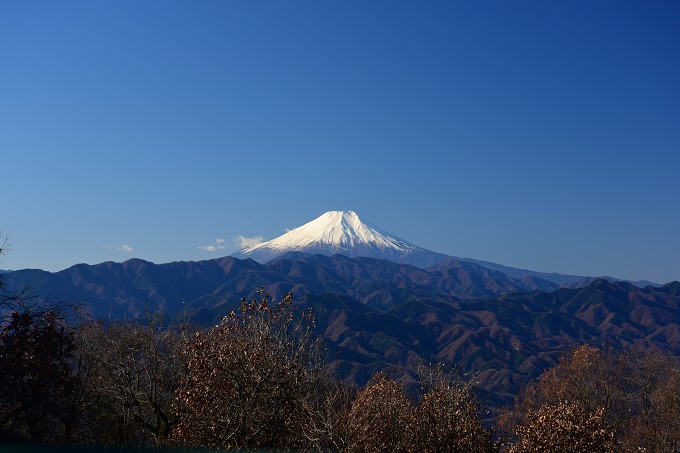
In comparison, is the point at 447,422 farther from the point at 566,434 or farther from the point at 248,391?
the point at 248,391

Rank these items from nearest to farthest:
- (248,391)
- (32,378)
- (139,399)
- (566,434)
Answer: (248,391), (32,378), (566,434), (139,399)

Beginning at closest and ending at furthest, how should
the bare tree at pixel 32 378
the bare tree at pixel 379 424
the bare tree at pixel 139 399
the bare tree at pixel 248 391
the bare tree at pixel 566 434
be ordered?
the bare tree at pixel 379 424 → the bare tree at pixel 248 391 → the bare tree at pixel 32 378 → the bare tree at pixel 566 434 → the bare tree at pixel 139 399

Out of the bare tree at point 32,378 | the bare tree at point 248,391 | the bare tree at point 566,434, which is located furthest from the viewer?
the bare tree at point 566,434

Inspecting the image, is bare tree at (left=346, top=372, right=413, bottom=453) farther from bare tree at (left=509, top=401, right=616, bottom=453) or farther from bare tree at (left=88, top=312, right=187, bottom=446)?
bare tree at (left=88, top=312, right=187, bottom=446)

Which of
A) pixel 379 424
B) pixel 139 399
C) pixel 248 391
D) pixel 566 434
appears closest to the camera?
pixel 379 424

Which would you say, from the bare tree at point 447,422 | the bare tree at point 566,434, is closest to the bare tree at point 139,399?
the bare tree at point 447,422

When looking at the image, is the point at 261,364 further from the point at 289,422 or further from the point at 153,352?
the point at 153,352

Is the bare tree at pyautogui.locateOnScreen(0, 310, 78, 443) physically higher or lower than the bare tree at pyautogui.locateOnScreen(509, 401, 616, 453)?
higher

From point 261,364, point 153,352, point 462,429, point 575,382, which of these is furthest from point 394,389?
point 575,382

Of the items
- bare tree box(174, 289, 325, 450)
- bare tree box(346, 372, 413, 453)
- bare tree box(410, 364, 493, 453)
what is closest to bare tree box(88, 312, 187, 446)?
bare tree box(174, 289, 325, 450)

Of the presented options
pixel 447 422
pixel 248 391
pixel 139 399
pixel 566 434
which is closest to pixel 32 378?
pixel 139 399

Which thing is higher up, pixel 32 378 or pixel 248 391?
pixel 32 378

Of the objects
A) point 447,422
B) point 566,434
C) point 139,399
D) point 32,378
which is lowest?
point 566,434

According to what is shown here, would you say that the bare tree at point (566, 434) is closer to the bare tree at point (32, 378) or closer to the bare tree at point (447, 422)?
the bare tree at point (447, 422)
